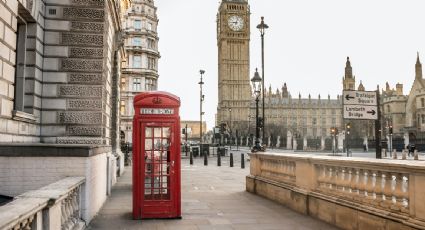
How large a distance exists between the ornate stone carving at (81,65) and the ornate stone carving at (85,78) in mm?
146

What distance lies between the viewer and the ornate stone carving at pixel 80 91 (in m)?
9.95

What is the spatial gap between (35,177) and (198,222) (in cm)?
318

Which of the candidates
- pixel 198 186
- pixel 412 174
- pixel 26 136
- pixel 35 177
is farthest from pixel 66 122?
pixel 412 174

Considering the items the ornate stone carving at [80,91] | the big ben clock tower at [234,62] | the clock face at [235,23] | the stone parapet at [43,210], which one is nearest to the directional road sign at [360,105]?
the stone parapet at [43,210]

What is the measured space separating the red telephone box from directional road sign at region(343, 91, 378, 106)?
337cm

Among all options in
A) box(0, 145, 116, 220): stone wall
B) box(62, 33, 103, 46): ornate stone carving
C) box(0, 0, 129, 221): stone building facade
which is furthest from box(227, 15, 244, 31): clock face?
box(0, 145, 116, 220): stone wall

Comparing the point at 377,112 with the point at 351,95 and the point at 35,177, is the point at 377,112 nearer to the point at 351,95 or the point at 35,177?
→ the point at 351,95

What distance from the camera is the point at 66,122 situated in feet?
32.8

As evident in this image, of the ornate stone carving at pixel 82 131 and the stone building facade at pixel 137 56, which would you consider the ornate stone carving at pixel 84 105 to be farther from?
the stone building facade at pixel 137 56

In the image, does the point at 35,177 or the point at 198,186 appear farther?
the point at 198,186

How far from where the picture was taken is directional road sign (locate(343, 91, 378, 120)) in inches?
297

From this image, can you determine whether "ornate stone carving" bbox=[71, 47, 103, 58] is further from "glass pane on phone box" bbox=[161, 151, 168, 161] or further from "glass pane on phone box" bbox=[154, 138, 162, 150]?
"glass pane on phone box" bbox=[161, 151, 168, 161]

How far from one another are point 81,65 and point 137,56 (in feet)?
180

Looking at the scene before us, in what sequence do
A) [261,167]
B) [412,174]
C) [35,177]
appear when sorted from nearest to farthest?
[412,174]
[35,177]
[261,167]
